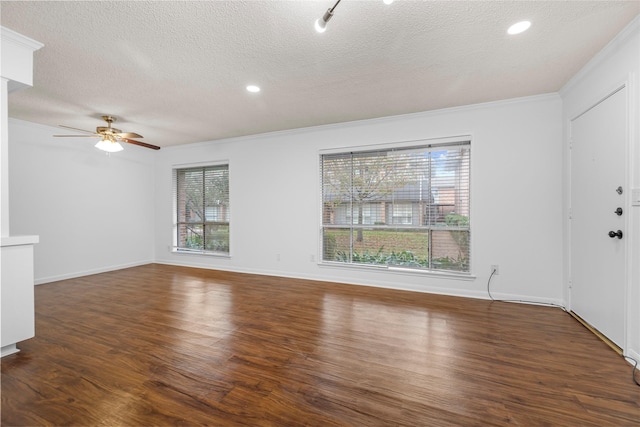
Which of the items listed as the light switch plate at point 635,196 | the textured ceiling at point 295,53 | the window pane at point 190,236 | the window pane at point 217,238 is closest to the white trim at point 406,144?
the textured ceiling at point 295,53

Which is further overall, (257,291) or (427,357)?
(257,291)

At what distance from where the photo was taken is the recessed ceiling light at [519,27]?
1.99m

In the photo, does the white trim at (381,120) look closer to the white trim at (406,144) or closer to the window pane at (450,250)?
the white trim at (406,144)

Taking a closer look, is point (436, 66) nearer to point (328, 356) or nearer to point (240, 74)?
point (240, 74)

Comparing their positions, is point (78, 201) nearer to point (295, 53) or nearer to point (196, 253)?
point (196, 253)

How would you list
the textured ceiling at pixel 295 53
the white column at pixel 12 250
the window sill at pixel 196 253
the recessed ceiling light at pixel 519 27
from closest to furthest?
the textured ceiling at pixel 295 53 < the recessed ceiling light at pixel 519 27 < the white column at pixel 12 250 < the window sill at pixel 196 253

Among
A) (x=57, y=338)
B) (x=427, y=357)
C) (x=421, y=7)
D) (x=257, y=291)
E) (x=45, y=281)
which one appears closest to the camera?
(x=421, y=7)

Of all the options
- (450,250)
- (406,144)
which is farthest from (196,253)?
(450,250)

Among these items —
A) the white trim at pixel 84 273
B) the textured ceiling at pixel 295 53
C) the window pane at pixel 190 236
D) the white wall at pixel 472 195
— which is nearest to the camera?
the textured ceiling at pixel 295 53

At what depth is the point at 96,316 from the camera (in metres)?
2.98

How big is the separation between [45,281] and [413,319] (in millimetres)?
5748

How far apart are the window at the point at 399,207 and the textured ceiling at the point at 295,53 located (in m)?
A: 0.78

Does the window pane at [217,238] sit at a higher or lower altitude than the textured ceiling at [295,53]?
lower

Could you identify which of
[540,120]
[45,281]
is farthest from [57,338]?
[540,120]
